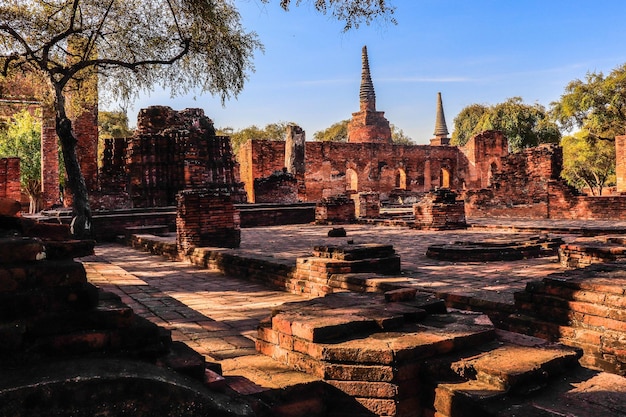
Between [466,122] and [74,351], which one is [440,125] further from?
[74,351]

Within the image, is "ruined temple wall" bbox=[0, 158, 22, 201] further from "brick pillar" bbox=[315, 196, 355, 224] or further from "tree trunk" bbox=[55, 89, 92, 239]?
"brick pillar" bbox=[315, 196, 355, 224]

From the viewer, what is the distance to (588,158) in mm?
26766

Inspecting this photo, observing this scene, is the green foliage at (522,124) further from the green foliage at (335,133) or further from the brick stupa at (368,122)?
the green foliage at (335,133)

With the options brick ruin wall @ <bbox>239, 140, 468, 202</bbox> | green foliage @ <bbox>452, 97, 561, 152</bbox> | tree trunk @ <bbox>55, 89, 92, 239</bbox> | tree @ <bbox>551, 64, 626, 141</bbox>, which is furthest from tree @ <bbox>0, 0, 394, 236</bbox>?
green foliage @ <bbox>452, 97, 561, 152</bbox>

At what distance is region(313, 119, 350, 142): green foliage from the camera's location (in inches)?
2030

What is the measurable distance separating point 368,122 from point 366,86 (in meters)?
4.26

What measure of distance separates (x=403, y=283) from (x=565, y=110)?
24.5 metres

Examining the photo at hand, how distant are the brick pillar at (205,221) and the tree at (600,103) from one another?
2222cm

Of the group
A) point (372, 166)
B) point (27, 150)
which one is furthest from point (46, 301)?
point (372, 166)

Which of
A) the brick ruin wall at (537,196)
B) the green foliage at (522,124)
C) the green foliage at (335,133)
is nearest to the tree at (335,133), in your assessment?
the green foliage at (335,133)

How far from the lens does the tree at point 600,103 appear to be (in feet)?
79.0

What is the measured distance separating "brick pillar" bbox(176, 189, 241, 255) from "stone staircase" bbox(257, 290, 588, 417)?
541 centimetres

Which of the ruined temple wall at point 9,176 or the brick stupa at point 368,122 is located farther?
the brick stupa at point 368,122

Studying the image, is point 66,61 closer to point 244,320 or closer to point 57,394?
point 244,320
